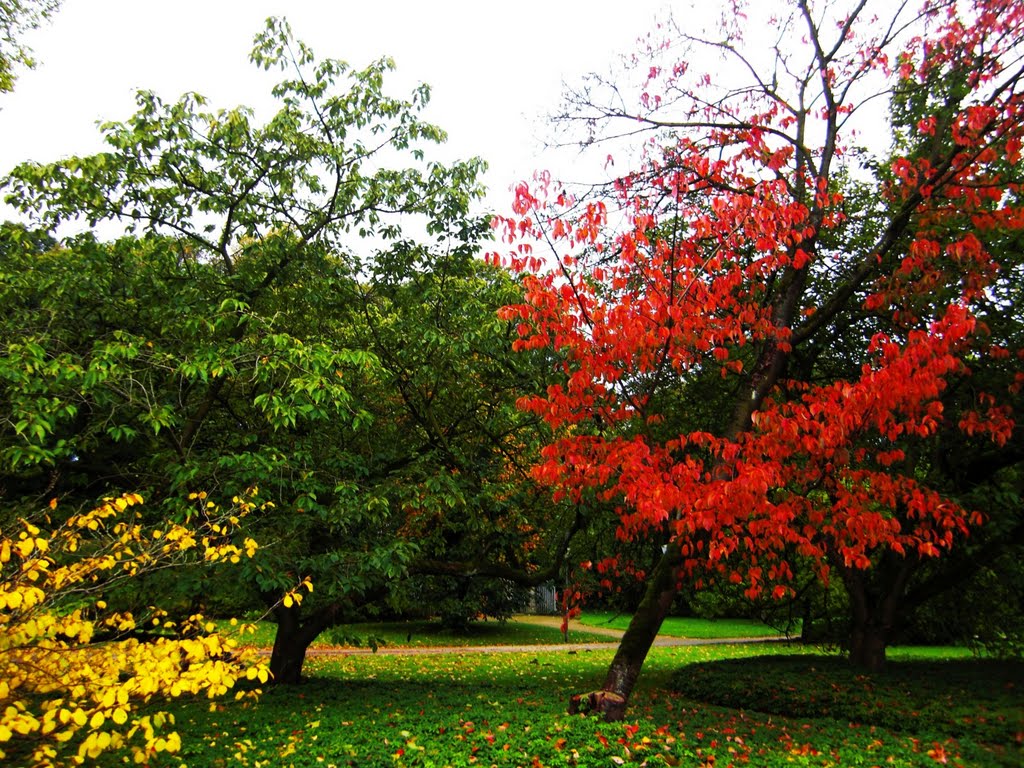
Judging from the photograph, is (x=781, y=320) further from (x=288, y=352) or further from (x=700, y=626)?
(x=700, y=626)

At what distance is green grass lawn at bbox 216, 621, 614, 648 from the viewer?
742 inches

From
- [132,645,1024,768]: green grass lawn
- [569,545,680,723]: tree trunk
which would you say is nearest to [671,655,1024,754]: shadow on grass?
[132,645,1024,768]: green grass lawn

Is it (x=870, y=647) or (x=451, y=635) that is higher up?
(x=870, y=647)

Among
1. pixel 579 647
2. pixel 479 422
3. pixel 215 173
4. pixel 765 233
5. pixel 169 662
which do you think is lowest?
pixel 579 647

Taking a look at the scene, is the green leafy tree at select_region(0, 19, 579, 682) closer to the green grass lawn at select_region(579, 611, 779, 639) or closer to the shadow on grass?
the shadow on grass

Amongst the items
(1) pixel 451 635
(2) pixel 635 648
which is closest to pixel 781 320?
(2) pixel 635 648

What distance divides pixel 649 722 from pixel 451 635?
49.4 ft

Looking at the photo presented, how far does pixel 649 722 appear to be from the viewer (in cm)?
695

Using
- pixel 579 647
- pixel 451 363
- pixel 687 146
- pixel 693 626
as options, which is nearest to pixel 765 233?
pixel 687 146

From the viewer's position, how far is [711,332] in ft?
21.1

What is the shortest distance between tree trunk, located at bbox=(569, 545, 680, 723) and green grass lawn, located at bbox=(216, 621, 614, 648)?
40.5ft

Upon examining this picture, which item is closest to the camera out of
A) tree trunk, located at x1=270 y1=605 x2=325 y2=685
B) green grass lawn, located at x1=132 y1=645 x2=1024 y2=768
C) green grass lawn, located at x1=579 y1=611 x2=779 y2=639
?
green grass lawn, located at x1=132 y1=645 x2=1024 y2=768

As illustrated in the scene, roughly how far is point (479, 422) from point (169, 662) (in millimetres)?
5534

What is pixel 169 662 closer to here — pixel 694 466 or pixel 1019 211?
pixel 694 466
